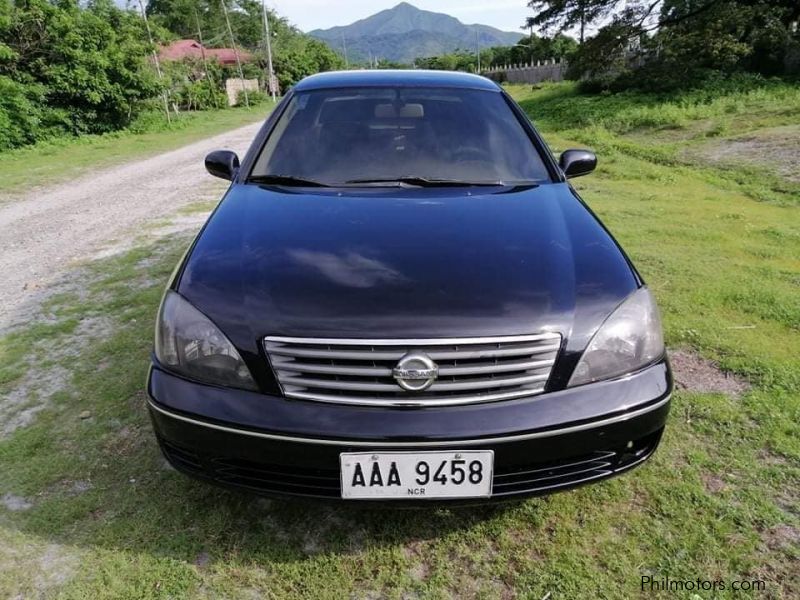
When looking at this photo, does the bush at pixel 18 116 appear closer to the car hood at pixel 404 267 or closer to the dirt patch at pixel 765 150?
the car hood at pixel 404 267

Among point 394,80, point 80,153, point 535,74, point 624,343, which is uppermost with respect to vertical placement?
point 394,80

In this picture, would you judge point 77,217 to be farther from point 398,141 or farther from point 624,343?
point 624,343

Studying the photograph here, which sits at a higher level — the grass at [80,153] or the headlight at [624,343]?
the headlight at [624,343]

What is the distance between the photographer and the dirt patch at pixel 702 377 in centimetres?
279

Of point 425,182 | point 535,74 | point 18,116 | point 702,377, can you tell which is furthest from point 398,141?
point 535,74

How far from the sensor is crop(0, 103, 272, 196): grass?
927 cm

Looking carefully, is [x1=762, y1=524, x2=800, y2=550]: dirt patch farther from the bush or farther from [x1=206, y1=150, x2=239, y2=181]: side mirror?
the bush

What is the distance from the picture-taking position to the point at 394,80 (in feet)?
10.5

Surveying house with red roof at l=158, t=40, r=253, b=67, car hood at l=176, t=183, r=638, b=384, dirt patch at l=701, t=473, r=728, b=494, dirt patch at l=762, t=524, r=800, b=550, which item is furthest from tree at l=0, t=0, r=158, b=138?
dirt patch at l=762, t=524, r=800, b=550

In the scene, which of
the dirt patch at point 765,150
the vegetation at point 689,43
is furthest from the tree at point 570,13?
the dirt patch at point 765,150

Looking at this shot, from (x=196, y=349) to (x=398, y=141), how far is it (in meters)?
1.48

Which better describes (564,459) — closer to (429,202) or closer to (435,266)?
(435,266)

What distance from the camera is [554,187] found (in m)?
2.56

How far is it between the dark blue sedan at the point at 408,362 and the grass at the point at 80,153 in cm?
780
